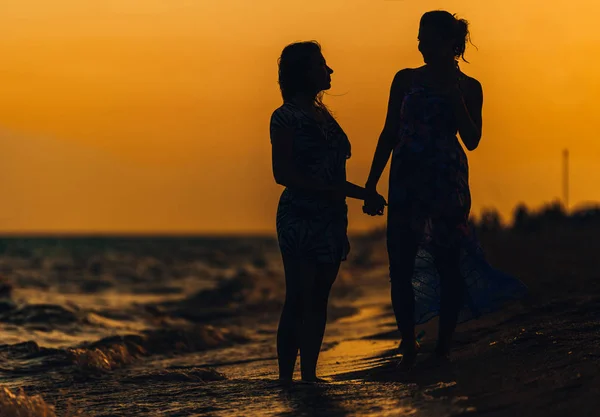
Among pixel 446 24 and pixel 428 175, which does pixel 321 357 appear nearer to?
pixel 428 175

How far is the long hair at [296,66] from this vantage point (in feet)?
16.8

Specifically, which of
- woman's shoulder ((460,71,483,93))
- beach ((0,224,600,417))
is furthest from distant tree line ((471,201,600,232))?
woman's shoulder ((460,71,483,93))

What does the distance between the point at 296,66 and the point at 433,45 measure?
0.76m

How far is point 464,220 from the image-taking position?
5.27 m

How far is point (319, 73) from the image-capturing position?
5133 mm

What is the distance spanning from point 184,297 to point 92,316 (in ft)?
16.2

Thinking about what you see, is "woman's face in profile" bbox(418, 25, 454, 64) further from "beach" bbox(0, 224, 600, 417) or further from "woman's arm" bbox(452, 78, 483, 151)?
"beach" bbox(0, 224, 600, 417)

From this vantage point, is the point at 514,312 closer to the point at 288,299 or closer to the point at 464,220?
the point at 464,220

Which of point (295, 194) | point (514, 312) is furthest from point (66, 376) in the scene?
point (514, 312)

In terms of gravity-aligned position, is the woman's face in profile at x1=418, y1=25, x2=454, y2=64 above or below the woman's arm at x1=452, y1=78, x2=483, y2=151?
above

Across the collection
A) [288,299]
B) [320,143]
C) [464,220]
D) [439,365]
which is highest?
[320,143]

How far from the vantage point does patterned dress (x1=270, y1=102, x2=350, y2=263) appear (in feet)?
16.5

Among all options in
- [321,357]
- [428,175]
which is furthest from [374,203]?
[321,357]

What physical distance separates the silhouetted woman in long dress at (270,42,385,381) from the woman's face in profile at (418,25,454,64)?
0.53 meters
